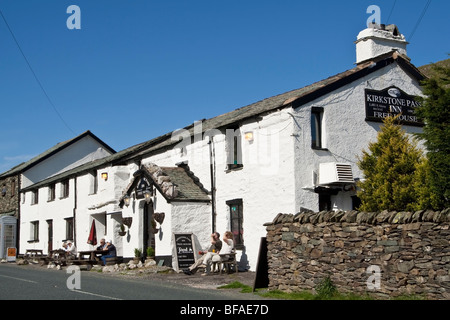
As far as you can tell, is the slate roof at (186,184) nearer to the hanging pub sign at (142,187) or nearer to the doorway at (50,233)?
the hanging pub sign at (142,187)

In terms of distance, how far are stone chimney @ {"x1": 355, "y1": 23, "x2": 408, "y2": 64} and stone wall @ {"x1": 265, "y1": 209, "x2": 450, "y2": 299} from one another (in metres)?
9.91

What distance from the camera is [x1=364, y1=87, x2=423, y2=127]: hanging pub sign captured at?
68.0ft

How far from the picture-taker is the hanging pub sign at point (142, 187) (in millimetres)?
23497

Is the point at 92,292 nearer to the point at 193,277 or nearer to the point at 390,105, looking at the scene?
the point at 193,277

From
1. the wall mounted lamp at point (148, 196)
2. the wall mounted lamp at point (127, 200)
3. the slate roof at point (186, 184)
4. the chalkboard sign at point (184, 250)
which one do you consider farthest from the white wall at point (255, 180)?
the wall mounted lamp at point (127, 200)

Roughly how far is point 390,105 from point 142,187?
10601 millimetres

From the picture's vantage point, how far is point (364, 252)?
12719 mm

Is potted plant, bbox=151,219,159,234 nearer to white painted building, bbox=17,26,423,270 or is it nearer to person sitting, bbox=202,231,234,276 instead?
white painted building, bbox=17,26,423,270

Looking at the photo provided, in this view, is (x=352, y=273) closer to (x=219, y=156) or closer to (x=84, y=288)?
(x=84, y=288)

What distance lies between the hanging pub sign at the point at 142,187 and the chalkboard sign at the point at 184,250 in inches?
113

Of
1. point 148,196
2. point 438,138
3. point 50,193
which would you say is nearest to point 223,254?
point 148,196

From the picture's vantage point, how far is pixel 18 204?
4175cm

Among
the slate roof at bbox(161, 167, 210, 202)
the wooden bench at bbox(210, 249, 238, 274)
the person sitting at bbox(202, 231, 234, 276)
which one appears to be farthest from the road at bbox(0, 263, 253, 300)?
the slate roof at bbox(161, 167, 210, 202)

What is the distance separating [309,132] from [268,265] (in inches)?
237
